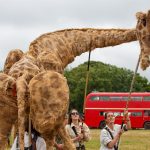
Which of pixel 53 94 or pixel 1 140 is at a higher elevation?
pixel 53 94

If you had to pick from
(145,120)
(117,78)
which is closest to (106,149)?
(145,120)

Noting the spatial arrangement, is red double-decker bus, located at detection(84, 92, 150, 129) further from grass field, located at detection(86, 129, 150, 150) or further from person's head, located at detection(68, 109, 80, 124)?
person's head, located at detection(68, 109, 80, 124)

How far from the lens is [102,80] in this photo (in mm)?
60031

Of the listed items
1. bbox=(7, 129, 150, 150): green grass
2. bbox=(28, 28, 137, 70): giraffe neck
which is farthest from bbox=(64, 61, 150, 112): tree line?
bbox=(28, 28, 137, 70): giraffe neck

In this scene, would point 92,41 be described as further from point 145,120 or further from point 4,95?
point 145,120

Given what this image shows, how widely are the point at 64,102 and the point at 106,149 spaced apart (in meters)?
3.60

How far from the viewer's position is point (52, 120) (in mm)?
6148

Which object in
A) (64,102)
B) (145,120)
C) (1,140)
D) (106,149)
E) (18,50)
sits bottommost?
(145,120)

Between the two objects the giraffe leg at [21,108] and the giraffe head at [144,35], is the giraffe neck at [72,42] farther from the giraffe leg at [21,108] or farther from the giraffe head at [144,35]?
the giraffe leg at [21,108]

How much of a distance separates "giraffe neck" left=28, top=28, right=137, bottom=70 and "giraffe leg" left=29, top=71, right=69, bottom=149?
3.27 ft

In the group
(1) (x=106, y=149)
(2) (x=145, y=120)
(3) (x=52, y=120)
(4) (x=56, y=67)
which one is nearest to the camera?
(3) (x=52, y=120)

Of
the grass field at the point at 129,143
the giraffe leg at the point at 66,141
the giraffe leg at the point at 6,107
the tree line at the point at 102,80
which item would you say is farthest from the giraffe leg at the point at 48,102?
the tree line at the point at 102,80

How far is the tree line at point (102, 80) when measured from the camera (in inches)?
2285

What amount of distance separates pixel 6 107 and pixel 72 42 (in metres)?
1.54
